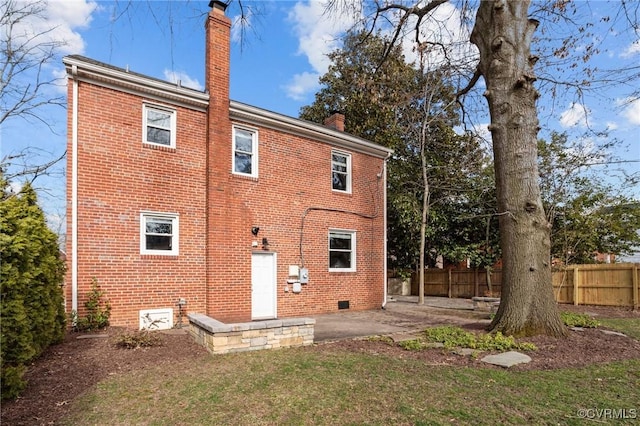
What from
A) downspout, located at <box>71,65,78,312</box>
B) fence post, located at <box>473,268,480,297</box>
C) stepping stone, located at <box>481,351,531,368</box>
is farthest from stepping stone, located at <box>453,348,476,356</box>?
fence post, located at <box>473,268,480,297</box>

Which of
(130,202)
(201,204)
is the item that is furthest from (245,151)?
(130,202)

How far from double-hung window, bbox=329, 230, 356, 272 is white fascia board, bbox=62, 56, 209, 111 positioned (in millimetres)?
5739

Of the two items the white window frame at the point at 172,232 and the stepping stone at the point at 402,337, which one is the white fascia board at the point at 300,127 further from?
the stepping stone at the point at 402,337

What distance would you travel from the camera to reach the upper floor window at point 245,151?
10.5 meters

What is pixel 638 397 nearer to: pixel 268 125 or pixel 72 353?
pixel 72 353

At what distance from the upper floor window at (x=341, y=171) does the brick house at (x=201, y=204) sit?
0.38 ft

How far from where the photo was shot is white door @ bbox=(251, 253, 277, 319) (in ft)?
34.7

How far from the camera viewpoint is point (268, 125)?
1114 cm

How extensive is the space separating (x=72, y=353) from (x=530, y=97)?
972cm

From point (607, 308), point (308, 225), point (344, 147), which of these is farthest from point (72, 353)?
point (607, 308)

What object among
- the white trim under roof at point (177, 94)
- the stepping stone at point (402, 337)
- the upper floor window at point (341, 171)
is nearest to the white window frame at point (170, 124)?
the white trim under roof at point (177, 94)

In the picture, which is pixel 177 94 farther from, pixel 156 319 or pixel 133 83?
pixel 156 319

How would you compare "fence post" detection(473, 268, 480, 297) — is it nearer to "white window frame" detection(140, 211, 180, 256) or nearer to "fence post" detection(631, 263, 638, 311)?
"fence post" detection(631, 263, 638, 311)

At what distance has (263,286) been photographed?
10.8m
